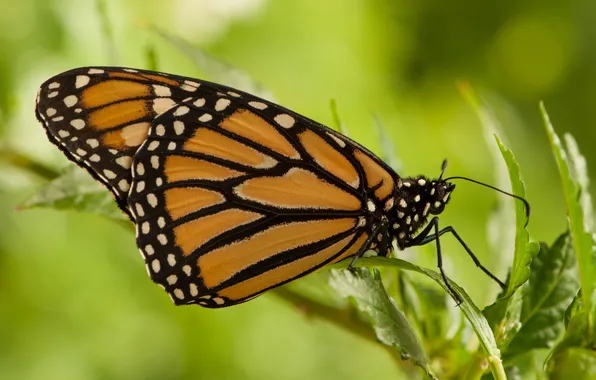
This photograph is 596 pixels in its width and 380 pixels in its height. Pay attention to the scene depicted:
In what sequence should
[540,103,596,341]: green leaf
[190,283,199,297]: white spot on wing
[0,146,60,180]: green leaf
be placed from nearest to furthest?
[540,103,596,341]: green leaf → [190,283,199,297]: white spot on wing → [0,146,60,180]: green leaf

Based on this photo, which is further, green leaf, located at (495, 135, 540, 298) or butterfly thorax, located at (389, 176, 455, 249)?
butterfly thorax, located at (389, 176, 455, 249)

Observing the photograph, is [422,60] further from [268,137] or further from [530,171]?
[268,137]

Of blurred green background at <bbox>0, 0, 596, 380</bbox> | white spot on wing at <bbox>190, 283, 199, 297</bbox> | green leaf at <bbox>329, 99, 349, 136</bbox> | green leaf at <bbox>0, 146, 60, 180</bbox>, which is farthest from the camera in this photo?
blurred green background at <bbox>0, 0, 596, 380</bbox>

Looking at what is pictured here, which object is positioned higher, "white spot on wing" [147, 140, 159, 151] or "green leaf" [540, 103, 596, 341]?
"white spot on wing" [147, 140, 159, 151]

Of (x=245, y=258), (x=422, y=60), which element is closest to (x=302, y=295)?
(x=245, y=258)

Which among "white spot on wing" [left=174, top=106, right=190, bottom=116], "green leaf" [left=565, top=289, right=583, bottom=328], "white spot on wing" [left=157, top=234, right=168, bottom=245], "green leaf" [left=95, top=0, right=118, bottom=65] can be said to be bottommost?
"green leaf" [left=565, top=289, right=583, bottom=328]

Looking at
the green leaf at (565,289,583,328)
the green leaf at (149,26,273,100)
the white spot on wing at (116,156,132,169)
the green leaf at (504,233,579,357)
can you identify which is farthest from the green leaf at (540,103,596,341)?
the white spot on wing at (116,156,132,169)

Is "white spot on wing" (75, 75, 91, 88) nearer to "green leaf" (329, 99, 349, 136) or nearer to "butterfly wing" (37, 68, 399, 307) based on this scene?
"butterfly wing" (37, 68, 399, 307)
